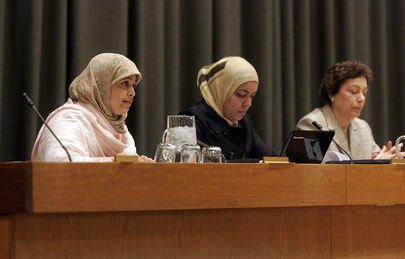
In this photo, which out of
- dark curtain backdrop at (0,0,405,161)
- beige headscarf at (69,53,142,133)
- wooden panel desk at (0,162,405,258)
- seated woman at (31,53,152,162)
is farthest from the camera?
dark curtain backdrop at (0,0,405,161)

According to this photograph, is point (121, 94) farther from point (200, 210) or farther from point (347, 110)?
point (347, 110)

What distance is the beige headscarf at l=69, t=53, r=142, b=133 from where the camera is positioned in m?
2.18

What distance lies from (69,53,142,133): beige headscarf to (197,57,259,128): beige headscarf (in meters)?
0.78

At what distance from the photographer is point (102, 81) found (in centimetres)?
220

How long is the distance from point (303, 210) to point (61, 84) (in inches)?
64.2

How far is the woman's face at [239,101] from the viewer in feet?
9.42

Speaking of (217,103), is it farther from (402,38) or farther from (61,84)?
(402,38)

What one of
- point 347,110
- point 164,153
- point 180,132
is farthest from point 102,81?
point 347,110

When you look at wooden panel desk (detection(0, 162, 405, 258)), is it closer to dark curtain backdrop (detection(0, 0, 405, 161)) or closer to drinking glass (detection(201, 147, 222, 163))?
drinking glass (detection(201, 147, 222, 163))

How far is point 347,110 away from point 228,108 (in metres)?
0.91

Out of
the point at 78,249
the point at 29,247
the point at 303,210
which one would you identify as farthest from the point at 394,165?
the point at 29,247

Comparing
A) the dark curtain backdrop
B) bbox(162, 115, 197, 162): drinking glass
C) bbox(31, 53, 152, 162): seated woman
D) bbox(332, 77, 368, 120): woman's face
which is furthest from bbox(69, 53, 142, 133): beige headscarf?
bbox(332, 77, 368, 120): woman's face

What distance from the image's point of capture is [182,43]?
338 cm

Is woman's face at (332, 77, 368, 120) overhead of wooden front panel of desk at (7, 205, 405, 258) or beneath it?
overhead
